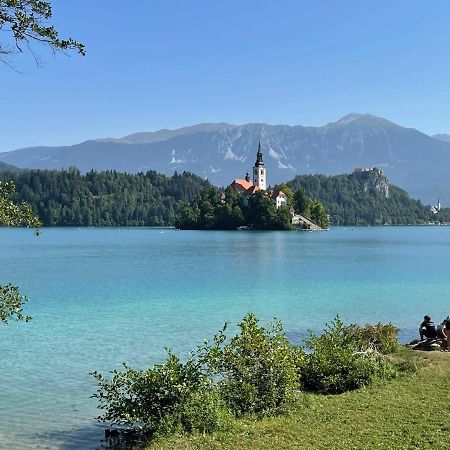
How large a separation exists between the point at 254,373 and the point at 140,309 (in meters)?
24.5

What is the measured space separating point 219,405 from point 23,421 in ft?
21.6

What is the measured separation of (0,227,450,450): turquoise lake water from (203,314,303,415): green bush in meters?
3.87

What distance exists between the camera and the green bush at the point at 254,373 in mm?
15281

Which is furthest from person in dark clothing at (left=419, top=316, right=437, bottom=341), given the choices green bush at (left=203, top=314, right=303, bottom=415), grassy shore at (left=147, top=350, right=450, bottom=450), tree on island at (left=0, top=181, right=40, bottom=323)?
tree on island at (left=0, top=181, right=40, bottom=323)

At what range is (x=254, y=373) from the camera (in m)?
15.7

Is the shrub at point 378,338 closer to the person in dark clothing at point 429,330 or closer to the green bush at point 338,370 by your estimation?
the person in dark clothing at point 429,330

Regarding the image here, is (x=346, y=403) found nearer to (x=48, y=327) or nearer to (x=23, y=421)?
(x=23, y=421)

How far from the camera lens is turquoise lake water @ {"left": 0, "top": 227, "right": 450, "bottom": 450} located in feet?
61.9

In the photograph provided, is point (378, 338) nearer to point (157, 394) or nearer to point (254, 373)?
point (254, 373)

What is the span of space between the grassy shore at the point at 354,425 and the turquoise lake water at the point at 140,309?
439 cm

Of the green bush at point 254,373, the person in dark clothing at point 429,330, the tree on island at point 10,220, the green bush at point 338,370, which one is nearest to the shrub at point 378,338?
the person in dark clothing at point 429,330

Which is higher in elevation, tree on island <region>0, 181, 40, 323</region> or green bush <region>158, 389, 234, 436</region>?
tree on island <region>0, 181, 40, 323</region>

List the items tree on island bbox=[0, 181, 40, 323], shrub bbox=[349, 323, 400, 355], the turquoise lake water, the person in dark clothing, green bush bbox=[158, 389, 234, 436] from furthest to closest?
the person in dark clothing
shrub bbox=[349, 323, 400, 355]
the turquoise lake water
green bush bbox=[158, 389, 234, 436]
tree on island bbox=[0, 181, 40, 323]

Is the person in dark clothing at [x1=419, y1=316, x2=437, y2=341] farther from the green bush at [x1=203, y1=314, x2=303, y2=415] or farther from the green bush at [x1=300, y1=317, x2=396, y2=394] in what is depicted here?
the green bush at [x1=203, y1=314, x2=303, y2=415]
